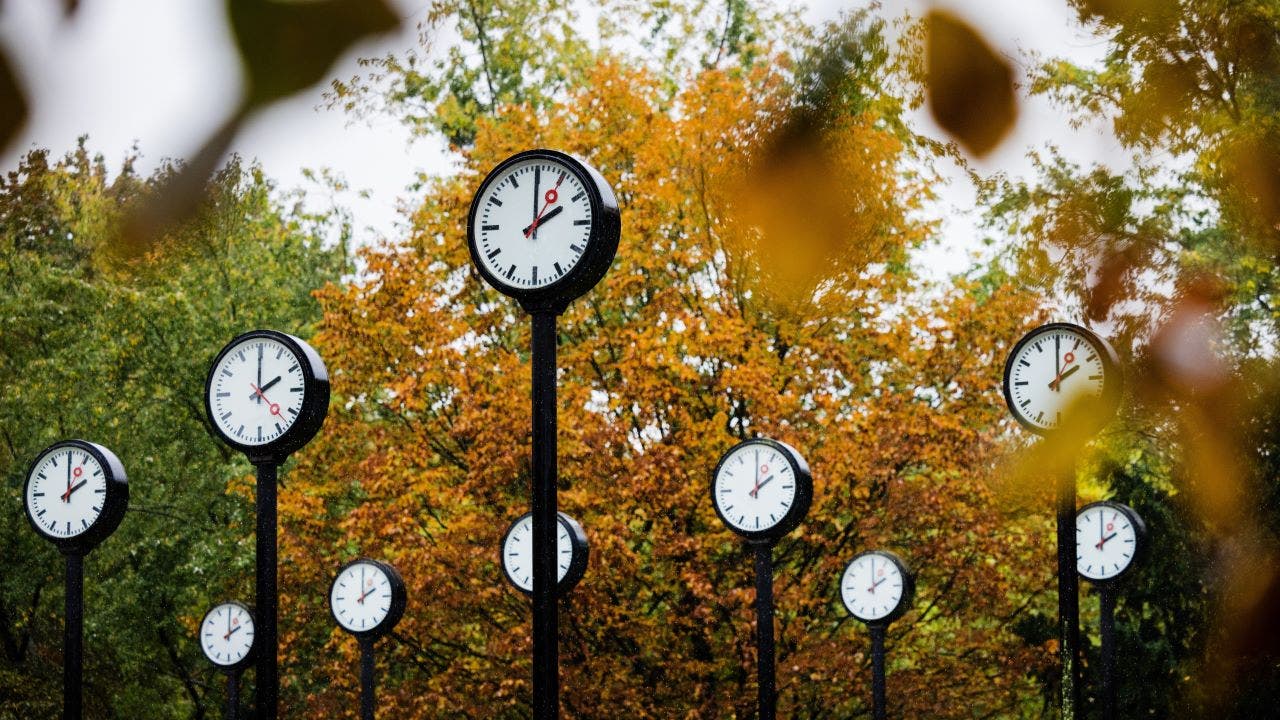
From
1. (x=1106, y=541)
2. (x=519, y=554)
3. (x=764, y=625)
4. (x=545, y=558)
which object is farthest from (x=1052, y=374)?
(x=1106, y=541)

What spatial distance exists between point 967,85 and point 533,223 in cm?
262

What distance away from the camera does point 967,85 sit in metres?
0.88

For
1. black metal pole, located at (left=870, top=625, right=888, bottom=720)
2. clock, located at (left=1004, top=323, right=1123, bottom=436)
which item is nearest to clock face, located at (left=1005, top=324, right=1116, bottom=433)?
clock, located at (left=1004, top=323, right=1123, bottom=436)

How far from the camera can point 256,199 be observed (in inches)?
28.3

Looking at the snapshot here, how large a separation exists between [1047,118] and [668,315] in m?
11.6

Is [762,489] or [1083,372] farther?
[762,489]

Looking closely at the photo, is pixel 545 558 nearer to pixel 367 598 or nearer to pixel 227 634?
pixel 367 598

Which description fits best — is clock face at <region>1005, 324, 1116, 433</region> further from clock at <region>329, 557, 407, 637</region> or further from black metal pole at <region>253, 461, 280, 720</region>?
clock at <region>329, 557, 407, 637</region>

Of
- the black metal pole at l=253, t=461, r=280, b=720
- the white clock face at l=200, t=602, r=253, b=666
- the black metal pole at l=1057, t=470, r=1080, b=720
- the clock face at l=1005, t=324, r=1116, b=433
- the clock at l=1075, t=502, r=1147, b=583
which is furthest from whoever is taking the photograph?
the white clock face at l=200, t=602, r=253, b=666

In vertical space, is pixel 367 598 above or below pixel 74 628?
above

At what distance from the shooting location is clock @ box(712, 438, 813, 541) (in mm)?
7496

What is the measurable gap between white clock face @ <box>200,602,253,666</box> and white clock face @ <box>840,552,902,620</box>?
227 inches

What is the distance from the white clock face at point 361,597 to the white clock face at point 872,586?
11.4 ft

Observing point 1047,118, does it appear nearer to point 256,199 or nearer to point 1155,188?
point 1155,188
